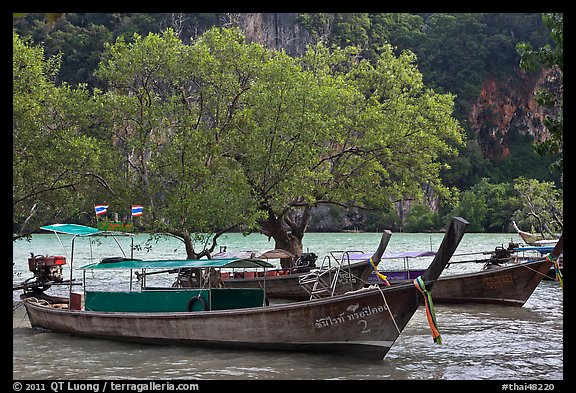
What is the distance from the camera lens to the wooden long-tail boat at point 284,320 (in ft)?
38.8

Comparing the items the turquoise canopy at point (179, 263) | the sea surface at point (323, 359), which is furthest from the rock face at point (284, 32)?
the turquoise canopy at point (179, 263)

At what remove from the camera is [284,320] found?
40.9 feet

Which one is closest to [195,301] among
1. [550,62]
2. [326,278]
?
[326,278]

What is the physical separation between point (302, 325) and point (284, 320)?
0.34m

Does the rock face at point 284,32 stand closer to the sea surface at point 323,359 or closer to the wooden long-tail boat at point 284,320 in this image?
the sea surface at point 323,359

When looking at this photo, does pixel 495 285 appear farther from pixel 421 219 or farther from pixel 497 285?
pixel 421 219

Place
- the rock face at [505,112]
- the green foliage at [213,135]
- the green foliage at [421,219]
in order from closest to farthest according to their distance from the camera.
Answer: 1. the green foliage at [213,135]
2. the green foliage at [421,219]
3. the rock face at [505,112]

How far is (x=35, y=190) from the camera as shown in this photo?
65.0 ft

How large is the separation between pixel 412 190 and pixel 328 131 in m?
4.97

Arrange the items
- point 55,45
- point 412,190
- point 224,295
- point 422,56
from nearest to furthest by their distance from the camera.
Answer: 1. point 224,295
2. point 412,190
3. point 55,45
4. point 422,56
